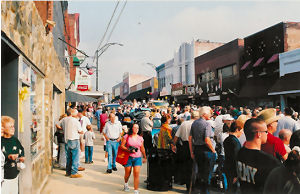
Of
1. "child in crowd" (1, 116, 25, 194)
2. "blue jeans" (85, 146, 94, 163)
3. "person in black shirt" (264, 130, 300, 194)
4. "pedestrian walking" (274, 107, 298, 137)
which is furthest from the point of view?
"blue jeans" (85, 146, 94, 163)

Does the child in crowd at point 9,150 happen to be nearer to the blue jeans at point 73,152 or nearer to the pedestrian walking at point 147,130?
the blue jeans at point 73,152

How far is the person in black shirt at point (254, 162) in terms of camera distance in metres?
3.24

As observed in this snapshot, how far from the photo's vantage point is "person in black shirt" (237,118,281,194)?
10.6 ft

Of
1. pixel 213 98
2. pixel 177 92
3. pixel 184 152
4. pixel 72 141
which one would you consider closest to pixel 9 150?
pixel 184 152

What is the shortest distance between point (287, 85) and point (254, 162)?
18703 millimetres

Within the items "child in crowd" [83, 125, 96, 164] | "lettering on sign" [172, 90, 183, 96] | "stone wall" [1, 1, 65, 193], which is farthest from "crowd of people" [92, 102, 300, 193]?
"lettering on sign" [172, 90, 183, 96]

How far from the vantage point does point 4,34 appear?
3.73 m

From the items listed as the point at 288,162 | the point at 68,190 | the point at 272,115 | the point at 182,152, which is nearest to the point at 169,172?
the point at 182,152

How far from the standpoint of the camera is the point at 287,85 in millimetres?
20141

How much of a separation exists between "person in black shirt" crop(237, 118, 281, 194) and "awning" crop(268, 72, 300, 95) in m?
17.1

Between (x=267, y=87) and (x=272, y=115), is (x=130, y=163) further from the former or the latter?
(x=267, y=87)

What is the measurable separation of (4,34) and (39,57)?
3.29 m

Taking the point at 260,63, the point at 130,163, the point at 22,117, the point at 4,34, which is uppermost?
the point at 260,63

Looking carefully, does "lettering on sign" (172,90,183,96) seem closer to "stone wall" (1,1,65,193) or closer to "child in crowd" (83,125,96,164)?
"child in crowd" (83,125,96,164)
